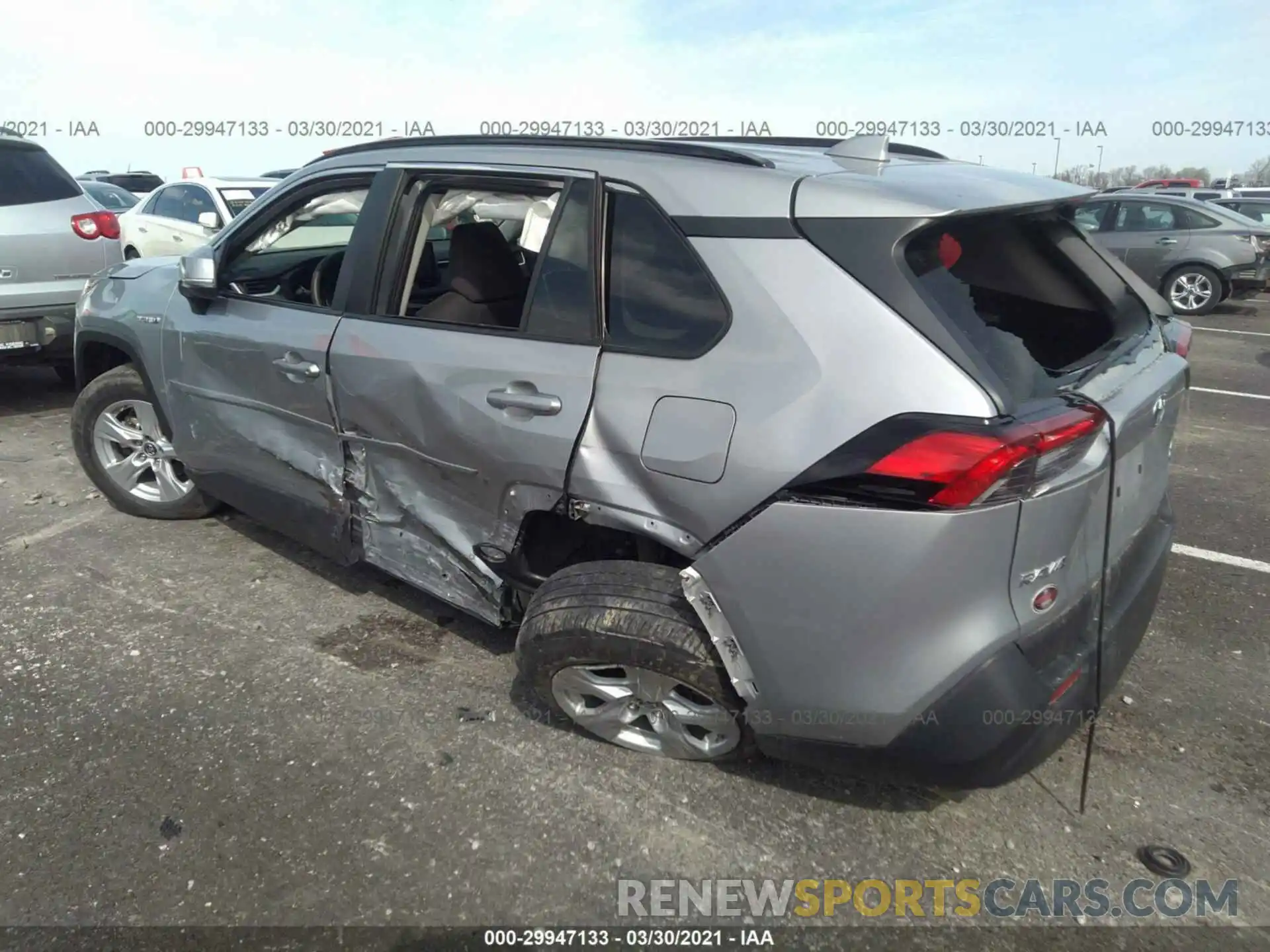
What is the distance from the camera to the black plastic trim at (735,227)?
7.29ft

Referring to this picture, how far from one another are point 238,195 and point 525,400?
911 cm

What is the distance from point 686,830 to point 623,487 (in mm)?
947

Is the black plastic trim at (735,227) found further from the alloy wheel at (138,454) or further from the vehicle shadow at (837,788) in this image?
the alloy wheel at (138,454)

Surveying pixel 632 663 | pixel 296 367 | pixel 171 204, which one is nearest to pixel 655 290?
pixel 632 663

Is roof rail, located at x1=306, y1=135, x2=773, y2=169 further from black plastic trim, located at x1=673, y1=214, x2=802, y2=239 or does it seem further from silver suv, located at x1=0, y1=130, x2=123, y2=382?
silver suv, located at x1=0, y1=130, x2=123, y2=382

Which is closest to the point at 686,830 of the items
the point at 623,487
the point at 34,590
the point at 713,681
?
the point at 713,681

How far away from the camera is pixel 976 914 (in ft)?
7.23

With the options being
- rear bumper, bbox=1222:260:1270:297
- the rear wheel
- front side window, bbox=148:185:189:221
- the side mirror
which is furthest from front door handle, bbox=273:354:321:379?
rear bumper, bbox=1222:260:1270:297

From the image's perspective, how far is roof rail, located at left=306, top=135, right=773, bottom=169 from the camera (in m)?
2.45

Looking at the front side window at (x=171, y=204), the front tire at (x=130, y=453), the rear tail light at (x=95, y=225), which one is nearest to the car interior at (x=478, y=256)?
the front tire at (x=130, y=453)

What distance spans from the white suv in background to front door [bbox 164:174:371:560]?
21.3 ft

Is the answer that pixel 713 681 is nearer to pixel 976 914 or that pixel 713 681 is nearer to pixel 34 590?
pixel 976 914

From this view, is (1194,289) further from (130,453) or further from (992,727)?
(130,453)

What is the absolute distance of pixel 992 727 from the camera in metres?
2.06
